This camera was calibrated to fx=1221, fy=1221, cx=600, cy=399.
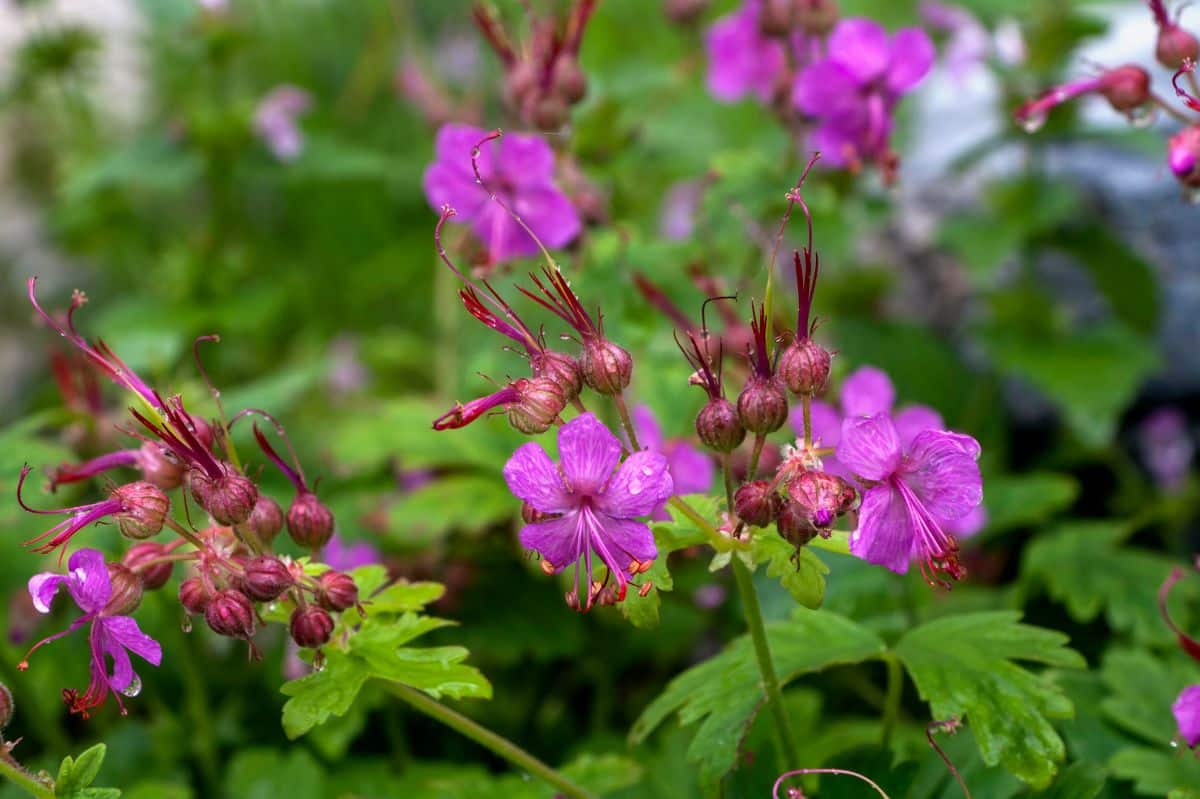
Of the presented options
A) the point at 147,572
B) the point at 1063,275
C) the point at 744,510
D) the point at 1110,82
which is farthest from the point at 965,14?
the point at 147,572

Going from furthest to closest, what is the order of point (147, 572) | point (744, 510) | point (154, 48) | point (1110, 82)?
1. point (154, 48)
2. point (1110, 82)
3. point (147, 572)
4. point (744, 510)

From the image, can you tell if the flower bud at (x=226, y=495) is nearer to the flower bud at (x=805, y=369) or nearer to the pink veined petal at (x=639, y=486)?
the pink veined petal at (x=639, y=486)

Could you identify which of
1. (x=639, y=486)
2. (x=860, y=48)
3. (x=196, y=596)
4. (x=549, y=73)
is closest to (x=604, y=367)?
(x=639, y=486)

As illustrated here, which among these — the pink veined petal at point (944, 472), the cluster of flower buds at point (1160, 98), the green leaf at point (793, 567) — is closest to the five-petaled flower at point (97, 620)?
the green leaf at point (793, 567)

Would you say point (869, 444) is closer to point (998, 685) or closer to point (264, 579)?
point (998, 685)

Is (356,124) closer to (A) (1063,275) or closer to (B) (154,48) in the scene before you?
(B) (154,48)

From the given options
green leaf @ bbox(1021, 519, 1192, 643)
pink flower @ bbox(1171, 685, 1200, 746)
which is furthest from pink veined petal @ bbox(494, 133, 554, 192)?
pink flower @ bbox(1171, 685, 1200, 746)
